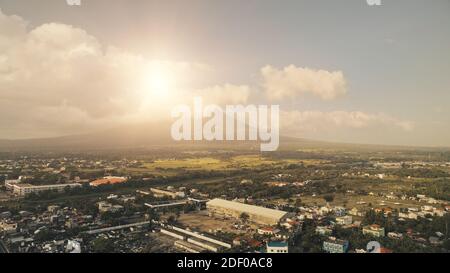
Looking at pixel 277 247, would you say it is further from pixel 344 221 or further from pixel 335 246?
pixel 344 221

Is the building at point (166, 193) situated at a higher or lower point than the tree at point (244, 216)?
higher

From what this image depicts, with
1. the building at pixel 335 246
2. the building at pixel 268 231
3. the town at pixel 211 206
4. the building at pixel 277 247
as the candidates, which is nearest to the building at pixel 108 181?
the town at pixel 211 206

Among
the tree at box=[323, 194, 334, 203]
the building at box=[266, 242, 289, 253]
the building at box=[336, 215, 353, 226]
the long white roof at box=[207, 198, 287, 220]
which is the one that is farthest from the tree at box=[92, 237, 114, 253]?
the tree at box=[323, 194, 334, 203]

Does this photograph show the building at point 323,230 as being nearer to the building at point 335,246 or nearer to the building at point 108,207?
the building at point 335,246

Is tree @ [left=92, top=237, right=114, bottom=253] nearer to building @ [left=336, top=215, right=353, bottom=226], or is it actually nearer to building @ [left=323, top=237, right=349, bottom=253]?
building @ [left=323, top=237, right=349, bottom=253]

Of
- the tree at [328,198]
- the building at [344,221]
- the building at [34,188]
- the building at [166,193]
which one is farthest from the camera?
the tree at [328,198]
